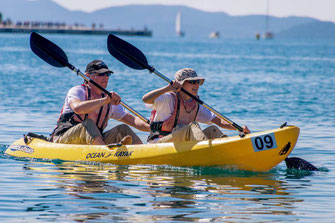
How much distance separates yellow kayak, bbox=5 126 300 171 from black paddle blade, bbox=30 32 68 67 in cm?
136

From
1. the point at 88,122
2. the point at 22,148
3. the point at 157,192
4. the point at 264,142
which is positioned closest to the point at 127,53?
the point at 88,122

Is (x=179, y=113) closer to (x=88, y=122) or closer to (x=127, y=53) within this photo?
(x=88, y=122)

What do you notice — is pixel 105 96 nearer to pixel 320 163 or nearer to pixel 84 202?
pixel 84 202

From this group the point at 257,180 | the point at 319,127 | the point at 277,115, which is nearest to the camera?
the point at 257,180

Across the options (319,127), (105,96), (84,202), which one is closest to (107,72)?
(105,96)

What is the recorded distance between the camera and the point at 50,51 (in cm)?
1131

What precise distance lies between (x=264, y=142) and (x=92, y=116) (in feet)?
7.72

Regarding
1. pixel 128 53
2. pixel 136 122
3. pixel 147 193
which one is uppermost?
pixel 128 53

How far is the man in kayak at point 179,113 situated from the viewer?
31.6 feet

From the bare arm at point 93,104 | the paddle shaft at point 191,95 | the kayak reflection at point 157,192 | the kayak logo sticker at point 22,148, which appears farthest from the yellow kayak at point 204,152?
the bare arm at point 93,104

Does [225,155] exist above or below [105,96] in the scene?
below

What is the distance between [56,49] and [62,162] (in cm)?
185

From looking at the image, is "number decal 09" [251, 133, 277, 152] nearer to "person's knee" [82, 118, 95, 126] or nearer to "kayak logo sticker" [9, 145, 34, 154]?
"person's knee" [82, 118, 95, 126]

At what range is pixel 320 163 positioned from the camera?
36.7 ft
